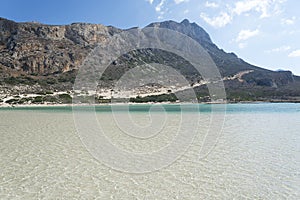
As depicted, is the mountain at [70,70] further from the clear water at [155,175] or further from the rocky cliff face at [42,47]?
the clear water at [155,175]

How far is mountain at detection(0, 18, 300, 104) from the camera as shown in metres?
85.5

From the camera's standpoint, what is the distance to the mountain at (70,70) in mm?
85469

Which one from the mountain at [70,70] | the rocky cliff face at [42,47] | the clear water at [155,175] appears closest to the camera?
the clear water at [155,175]

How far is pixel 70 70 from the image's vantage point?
114m

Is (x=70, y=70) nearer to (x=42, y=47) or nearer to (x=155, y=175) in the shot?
(x=42, y=47)

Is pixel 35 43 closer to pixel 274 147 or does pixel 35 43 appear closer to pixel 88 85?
pixel 88 85

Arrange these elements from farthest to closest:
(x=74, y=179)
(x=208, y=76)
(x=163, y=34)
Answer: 1. (x=163, y=34)
2. (x=208, y=76)
3. (x=74, y=179)

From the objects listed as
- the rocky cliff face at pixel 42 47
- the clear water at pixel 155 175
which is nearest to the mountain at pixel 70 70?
the rocky cliff face at pixel 42 47

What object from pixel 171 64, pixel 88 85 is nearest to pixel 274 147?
pixel 88 85

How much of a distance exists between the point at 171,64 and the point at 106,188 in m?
123

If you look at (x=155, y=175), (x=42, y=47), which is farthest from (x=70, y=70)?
(x=155, y=175)

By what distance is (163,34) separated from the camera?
152m

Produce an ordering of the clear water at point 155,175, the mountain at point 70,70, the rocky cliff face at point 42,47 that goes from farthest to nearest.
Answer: the rocky cliff face at point 42,47
the mountain at point 70,70
the clear water at point 155,175

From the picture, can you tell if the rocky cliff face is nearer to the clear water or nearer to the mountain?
the mountain
